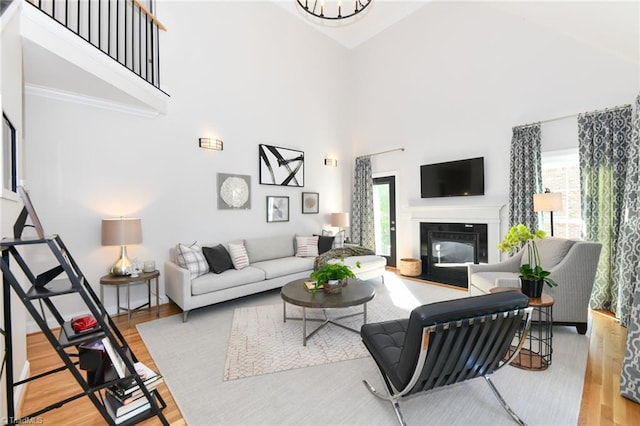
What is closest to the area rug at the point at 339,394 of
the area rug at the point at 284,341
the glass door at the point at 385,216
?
the area rug at the point at 284,341

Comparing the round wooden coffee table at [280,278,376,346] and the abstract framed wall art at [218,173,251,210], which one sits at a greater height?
the abstract framed wall art at [218,173,251,210]

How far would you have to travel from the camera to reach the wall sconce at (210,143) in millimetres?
4337

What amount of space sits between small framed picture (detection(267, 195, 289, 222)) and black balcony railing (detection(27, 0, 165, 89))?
8.15ft

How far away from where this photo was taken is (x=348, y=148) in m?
6.75

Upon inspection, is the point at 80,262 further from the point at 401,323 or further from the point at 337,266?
the point at 401,323

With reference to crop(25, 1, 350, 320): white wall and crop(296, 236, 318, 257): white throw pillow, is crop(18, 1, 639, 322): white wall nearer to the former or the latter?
crop(25, 1, 350, 320): white wall

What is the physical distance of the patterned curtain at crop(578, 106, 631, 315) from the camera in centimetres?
336

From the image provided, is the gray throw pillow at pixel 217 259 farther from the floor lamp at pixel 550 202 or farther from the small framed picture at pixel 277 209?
the floor lamp at pixel 550 202

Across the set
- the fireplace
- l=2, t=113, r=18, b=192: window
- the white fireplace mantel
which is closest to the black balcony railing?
l=2, t=113, r=18, b=192: window

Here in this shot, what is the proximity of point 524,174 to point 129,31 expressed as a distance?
19.4 feet

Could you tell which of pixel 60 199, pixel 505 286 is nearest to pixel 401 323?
pixel 505 286

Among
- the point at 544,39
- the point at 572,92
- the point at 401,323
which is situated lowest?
the point at 401,323

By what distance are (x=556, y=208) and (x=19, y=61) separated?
5534 mm

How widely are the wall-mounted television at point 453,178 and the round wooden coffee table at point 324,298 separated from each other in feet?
8.91
